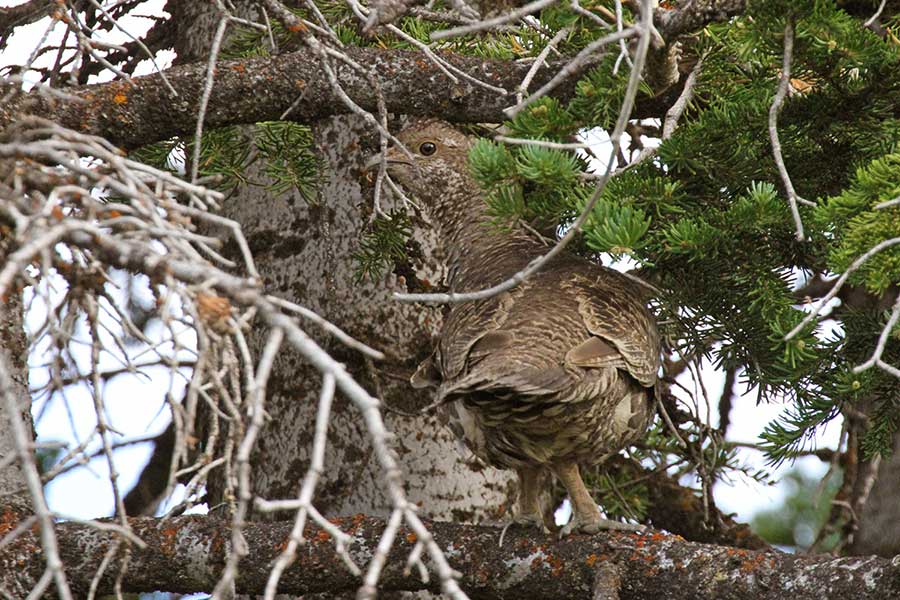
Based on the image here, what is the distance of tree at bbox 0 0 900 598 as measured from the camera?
2.08 meters

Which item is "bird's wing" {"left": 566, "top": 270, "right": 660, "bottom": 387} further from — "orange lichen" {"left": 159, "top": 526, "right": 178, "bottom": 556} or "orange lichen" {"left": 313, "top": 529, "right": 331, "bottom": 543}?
"orange lichen" {"left": 159, "top": 526, "right": 178, "bottom": 556}

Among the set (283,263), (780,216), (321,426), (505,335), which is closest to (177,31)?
(283,263)

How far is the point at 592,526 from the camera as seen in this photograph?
12.0 feet

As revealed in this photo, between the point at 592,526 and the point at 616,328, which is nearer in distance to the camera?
the point at 592,526

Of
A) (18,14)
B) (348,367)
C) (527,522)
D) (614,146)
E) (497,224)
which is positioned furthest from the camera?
(348,367)

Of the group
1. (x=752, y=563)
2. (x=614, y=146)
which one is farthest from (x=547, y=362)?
(x=614, y=146)

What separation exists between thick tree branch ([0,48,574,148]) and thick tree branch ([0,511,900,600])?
1.38 m

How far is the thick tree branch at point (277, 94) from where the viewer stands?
12.0ft

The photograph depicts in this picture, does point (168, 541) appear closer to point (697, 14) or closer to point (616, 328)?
point (616, 328)

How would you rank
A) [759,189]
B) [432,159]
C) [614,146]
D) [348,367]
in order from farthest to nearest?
[432,159], [348,367], [759,189], [614,146]

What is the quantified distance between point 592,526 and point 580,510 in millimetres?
169

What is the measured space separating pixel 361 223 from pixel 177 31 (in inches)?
62.4

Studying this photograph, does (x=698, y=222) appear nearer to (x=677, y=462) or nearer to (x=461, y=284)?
(x=461, y=284)

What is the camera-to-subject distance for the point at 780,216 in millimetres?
2945
